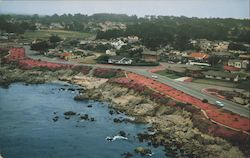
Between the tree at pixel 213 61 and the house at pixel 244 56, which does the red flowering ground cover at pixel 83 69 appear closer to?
the tree at pixel 213 61

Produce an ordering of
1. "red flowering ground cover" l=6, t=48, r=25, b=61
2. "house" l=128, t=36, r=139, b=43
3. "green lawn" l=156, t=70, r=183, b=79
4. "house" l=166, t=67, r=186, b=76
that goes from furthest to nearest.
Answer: "house" l=128, t=36, r=139, b=43
"red flowering ground cover" l=6, t=48, r=25, b=61
"house" l=166, t=67, r=186, b=76
"green lawn" l=156, t=70, r=183, b=79

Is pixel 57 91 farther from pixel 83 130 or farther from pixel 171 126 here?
pixel 171 126

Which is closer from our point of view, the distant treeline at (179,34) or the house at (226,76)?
the house at (226,76)

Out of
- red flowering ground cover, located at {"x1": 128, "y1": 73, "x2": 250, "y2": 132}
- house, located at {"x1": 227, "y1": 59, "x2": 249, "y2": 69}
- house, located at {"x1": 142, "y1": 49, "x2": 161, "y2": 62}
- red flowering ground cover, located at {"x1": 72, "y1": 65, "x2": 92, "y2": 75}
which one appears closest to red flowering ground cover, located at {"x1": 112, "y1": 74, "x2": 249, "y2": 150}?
red flowering ground cover, located at {"x1": 128, "y1": 73, "x2": 250, "y2": 132}

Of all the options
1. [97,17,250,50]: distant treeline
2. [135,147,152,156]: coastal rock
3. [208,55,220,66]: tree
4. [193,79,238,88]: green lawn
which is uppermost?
[97,17,250,50]: distant treeline

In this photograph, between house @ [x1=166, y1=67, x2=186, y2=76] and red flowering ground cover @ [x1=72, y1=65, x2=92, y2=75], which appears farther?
red flowering ground cover @ [x1=72, y1=65, x2=92, y2=75]

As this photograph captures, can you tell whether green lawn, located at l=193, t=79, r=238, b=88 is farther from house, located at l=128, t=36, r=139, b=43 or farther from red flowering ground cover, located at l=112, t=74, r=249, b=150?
house, located at l=128, t=36, r=139, b=43

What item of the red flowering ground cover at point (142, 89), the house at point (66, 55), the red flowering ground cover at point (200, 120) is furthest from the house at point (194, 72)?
the house at point (66, 55)
